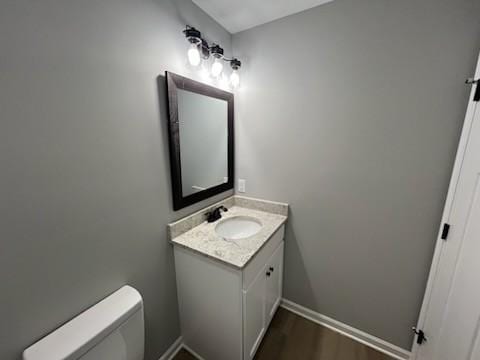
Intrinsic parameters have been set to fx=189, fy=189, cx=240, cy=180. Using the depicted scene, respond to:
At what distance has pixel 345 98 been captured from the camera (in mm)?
1285

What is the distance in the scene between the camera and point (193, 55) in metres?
1.19

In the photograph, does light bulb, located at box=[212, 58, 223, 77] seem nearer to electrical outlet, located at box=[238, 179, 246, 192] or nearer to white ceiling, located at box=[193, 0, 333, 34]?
white ceiling, located at box=[193, 0, 333, 34]

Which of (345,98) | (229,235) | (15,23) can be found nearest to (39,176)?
(15,23)

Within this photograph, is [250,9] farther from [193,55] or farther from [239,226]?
[239,226]

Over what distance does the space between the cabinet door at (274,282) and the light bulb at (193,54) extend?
1473 millimetres

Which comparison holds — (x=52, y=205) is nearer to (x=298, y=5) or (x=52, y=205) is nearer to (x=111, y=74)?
(x=111, y=74)

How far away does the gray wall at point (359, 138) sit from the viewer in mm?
1058

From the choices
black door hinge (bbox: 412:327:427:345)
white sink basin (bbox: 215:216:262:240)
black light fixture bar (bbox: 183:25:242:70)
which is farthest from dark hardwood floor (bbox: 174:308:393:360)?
black light fixture bar (bbox: 183:25:242:70)

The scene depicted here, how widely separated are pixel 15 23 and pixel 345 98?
1609mm

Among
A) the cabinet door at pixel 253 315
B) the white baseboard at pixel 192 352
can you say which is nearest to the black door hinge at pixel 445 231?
the cabinet door at pixel 253 315

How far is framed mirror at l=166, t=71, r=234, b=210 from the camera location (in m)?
1.22

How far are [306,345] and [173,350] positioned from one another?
1.01 metres

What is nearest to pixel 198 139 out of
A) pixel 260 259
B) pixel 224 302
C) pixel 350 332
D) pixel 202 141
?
pixel 202 141

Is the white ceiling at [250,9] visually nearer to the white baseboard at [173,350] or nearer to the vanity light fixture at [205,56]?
the vanity light fixture at [205,56]
